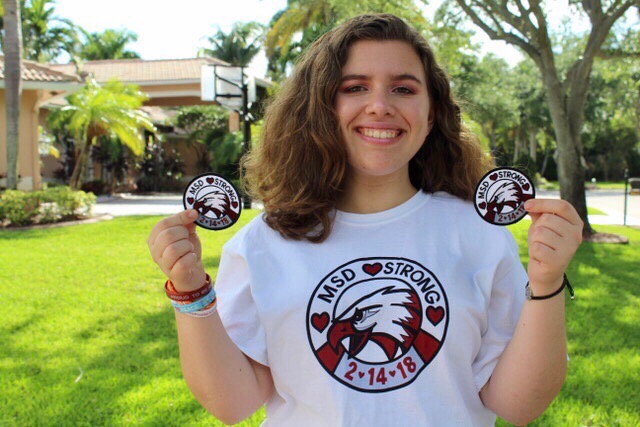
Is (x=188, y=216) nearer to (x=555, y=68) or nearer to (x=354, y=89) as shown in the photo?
(x=354, y=89)

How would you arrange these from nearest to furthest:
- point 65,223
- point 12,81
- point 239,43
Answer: point 65,223, point 12,81, point 239,43

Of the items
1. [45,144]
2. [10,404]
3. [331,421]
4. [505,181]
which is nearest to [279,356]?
[331,421]

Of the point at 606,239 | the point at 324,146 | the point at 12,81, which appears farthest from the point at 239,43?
the point at 324,146

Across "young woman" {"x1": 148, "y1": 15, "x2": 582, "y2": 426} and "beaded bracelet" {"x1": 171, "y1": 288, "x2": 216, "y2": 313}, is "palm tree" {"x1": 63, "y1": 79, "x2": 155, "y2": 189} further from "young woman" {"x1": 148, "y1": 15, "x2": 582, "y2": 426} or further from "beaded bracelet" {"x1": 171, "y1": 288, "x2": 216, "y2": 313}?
"beaded bracelet" {"x1": 171, "y1": 288, "x2": 216, "y2": 313}

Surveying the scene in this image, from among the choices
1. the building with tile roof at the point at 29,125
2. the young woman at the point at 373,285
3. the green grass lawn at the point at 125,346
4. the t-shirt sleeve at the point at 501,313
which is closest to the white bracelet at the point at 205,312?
the young woman at the point at 373,285

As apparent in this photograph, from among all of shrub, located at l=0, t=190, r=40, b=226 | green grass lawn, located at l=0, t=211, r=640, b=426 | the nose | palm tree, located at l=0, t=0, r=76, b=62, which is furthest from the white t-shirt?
palm tree, located at l=0, t=0, r=76, b=62

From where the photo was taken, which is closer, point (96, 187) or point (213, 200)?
point (213, 200)

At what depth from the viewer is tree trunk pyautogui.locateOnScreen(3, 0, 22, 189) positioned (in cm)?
1387

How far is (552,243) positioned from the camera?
146 centimetres

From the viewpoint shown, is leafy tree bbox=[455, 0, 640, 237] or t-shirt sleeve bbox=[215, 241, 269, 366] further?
leafy tree bbox=[455, 0, 640, 237]

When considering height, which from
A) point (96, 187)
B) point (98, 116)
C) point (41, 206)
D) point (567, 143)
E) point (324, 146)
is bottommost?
point (41, 206)

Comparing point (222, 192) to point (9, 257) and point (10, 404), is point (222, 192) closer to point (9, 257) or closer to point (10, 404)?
point (10, 404)

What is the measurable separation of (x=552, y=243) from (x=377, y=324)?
47 cm

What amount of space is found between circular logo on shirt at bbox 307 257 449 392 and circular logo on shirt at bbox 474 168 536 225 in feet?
0.83
